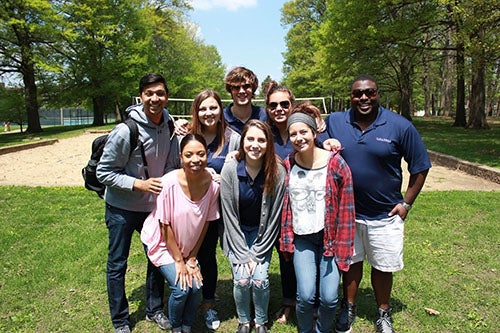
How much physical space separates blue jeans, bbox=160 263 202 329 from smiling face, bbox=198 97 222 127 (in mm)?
1202

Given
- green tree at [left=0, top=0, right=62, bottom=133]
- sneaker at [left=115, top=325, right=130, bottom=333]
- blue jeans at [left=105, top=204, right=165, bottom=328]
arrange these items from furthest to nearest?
green tree at [left=0, top=0, right=62, bottom=133], sneaker at [left=115, top=325, right=130, bottom=333], blue jeans at [left=105, top=204, right=165, bottom=328]

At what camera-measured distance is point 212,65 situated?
5978cm

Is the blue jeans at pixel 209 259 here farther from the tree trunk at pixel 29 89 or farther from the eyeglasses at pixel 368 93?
the tree trunk at pixel 29 89

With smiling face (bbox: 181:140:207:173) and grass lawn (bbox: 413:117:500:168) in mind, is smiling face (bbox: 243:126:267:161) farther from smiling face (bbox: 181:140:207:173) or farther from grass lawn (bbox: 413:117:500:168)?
grass lawn (bbox: 413:117:500:168)

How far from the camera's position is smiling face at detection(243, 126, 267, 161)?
2.97 m

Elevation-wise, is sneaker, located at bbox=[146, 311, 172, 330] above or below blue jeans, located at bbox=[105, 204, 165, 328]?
below

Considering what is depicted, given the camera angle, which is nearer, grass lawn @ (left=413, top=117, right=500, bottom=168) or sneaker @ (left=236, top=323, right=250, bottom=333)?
sneaker @ (left=236, top=323, right=250, bottom=333)

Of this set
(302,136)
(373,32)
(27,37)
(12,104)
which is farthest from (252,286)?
(12,104)

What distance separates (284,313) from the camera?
138 inches

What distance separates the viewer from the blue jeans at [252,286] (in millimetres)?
3053

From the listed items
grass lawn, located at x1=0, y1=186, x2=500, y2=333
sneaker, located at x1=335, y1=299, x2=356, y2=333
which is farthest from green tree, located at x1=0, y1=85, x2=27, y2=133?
sneaker, located at x1=335, y1=299, x2=356, y2=333

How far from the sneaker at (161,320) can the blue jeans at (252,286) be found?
2.22 ft

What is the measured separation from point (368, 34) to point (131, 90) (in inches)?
723

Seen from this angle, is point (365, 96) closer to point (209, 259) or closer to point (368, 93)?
point (368, 93)
